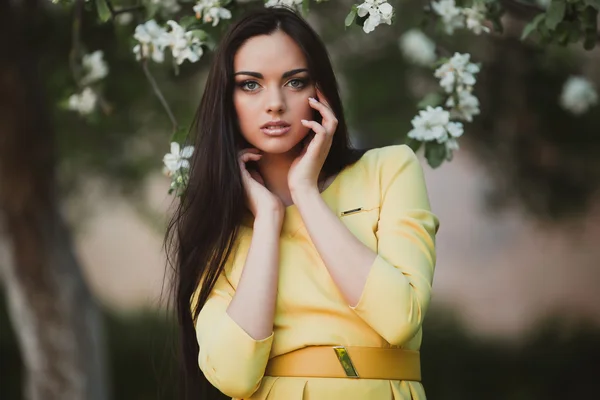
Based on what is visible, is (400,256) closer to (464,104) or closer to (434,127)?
(434,127)

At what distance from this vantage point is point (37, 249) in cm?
553

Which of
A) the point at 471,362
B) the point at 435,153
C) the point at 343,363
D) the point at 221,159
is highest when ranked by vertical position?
the point at 221,159

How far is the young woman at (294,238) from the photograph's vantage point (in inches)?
89.8

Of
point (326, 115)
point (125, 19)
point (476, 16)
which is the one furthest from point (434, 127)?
point (125, 19)

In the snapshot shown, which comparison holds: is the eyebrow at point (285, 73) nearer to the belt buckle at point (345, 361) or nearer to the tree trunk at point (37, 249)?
the belt buckle at point (345, 361)

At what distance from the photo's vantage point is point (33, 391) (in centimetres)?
586

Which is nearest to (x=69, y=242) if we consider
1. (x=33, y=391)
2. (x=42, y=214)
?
(x=42, y=214)

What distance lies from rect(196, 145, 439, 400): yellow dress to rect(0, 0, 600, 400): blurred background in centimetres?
47

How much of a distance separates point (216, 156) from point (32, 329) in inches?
140

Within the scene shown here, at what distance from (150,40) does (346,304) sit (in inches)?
47.2

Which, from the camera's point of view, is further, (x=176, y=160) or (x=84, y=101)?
(x=84, y=101)

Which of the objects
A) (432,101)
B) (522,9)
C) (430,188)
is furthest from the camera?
(430,188)

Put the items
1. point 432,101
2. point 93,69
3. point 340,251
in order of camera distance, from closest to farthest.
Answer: point 340,251, point 432,101, point 93,69

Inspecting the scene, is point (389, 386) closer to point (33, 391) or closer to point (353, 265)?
point (353, 265)
